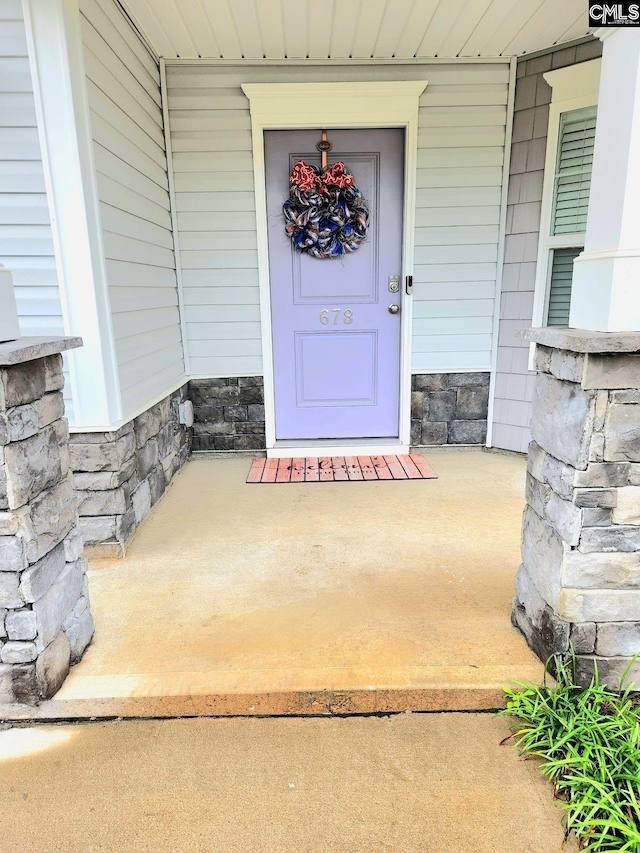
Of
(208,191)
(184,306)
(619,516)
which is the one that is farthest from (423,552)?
(208,191)

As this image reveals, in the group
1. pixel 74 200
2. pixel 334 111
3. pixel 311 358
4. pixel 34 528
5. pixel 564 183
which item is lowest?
pixel 34 528

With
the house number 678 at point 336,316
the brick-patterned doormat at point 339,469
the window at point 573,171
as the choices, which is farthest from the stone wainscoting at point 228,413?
the window at point 573,171

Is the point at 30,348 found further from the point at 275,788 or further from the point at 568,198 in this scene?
the point at 568,198

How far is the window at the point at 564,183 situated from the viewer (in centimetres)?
308

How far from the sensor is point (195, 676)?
1.64 meters

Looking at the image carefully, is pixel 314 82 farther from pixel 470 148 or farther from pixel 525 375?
pixel 525 375

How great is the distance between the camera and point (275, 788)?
1341 millimetres

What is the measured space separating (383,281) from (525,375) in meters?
1.14

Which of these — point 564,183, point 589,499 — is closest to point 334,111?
point 564,183

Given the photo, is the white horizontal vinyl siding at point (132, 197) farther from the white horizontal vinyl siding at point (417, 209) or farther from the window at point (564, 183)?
the window at point (564, 183)

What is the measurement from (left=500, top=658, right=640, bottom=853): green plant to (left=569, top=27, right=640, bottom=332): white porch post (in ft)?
3.37

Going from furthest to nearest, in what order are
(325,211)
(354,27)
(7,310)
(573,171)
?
(325,211) → (573,171) → (354,27) → (7,310)

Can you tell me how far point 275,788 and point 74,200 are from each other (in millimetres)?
2149

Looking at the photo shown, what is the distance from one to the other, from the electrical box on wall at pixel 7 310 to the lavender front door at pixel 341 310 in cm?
212
